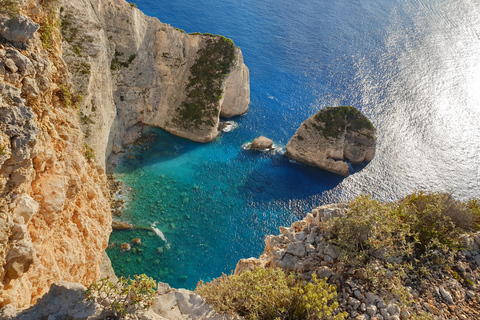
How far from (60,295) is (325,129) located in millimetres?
32466

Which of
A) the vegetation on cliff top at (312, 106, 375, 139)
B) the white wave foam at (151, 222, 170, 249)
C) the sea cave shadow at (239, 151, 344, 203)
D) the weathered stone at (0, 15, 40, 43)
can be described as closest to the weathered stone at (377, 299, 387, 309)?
the weathered stone at (0, 15, 40, 43)

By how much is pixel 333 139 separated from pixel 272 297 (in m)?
29.6

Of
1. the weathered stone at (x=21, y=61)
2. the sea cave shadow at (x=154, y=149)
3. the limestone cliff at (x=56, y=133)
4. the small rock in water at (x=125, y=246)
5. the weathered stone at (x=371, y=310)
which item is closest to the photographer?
the weathered stone at (x=371, y=310)

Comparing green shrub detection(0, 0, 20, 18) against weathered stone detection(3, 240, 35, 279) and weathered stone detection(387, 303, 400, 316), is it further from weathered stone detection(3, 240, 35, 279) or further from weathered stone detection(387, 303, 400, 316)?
weathered stone detection(387, 303, 400, 316)

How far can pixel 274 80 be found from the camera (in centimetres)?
5159

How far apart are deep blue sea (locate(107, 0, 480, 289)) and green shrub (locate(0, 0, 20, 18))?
17.7 metres

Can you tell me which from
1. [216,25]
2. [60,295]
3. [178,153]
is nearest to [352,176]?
[178,153]

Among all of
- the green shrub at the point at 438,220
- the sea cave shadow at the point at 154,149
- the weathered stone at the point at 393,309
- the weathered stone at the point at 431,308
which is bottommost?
the sea cave shadow at the point at 154,149

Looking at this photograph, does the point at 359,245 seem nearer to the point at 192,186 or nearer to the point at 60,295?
the point at 60,295

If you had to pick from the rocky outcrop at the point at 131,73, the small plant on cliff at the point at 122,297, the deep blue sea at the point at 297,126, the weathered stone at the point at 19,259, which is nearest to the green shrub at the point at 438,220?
the small plant on cliff at the point at 122,297

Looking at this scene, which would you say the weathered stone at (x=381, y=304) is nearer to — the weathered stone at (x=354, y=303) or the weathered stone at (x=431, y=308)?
the weathered stone at (x=354, y=303)

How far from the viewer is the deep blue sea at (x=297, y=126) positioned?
84.9 feet

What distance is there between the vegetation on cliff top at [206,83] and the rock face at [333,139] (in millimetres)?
11204

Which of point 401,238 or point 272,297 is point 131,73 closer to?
point 272,297
